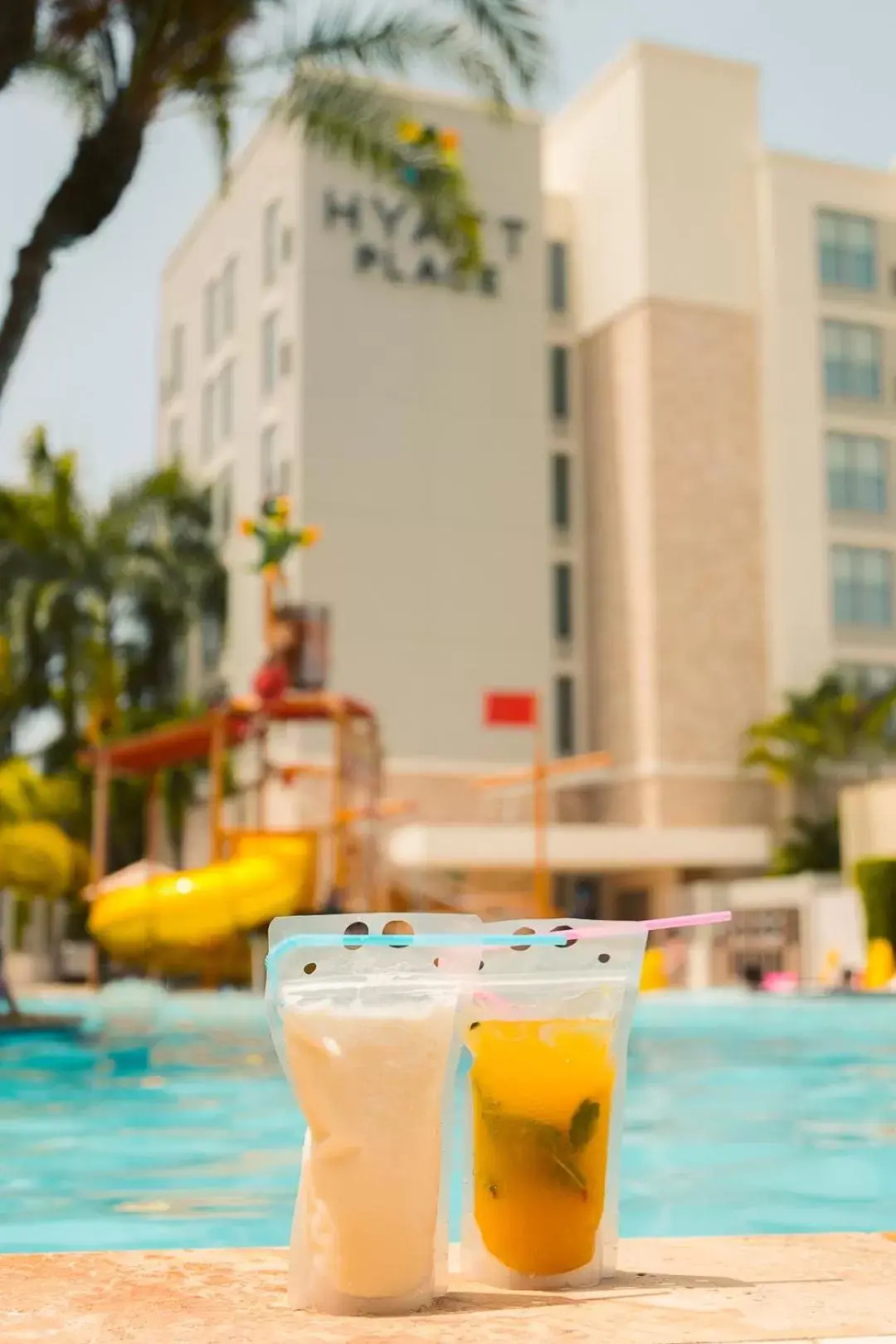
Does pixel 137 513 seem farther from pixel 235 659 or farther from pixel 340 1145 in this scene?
pixel 340 1145

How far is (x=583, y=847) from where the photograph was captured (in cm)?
3488

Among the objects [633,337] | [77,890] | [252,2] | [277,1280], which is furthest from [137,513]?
[277,1280]

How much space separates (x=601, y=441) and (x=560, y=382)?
2.20 m

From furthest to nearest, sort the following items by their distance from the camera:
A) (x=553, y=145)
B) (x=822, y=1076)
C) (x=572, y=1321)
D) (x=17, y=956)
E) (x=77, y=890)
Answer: (x=553, y=145) < (x=17, y=956) < (x=77, y=890) < (x=822, y=1076) < (x=572, y=1321)

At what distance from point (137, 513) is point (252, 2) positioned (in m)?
25.4

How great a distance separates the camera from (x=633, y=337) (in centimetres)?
4100

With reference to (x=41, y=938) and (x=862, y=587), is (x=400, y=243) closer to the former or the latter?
(x=862, y=587)

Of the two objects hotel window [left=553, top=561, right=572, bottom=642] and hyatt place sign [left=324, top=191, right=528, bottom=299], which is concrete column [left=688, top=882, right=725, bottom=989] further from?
hyatt place sign [left=324, top=191, right=528, bottom=299]

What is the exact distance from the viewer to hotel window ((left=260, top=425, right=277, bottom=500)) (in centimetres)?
3994

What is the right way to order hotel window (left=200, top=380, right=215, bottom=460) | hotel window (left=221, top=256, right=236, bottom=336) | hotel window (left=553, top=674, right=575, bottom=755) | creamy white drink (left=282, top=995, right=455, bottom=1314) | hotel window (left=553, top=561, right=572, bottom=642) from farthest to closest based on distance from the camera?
hotel window (left=200, top=380, right=215, bottom=460)
hotel window (left=221, top=256, right=236, bottom=336)
hotel window (left=553, top=561, right=572, bottom=642)
hotel window (left=553, top=674, right=575, bottom=755)
creamy white drink (left=282, top=995, right=455, bottom=1314)

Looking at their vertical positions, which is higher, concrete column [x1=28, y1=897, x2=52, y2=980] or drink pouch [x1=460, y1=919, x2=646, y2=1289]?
drink pouch [x1=460, y1=919, x2=646, y2=1289]

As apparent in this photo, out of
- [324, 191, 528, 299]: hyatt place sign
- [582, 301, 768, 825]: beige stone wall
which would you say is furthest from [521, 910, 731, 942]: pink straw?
[324, 191, 528, 299]: hyatt place sign

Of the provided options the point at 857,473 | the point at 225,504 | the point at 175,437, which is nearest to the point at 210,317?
the point at 175,437

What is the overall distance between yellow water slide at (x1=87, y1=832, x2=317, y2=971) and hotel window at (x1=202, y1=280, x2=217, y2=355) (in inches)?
1084
